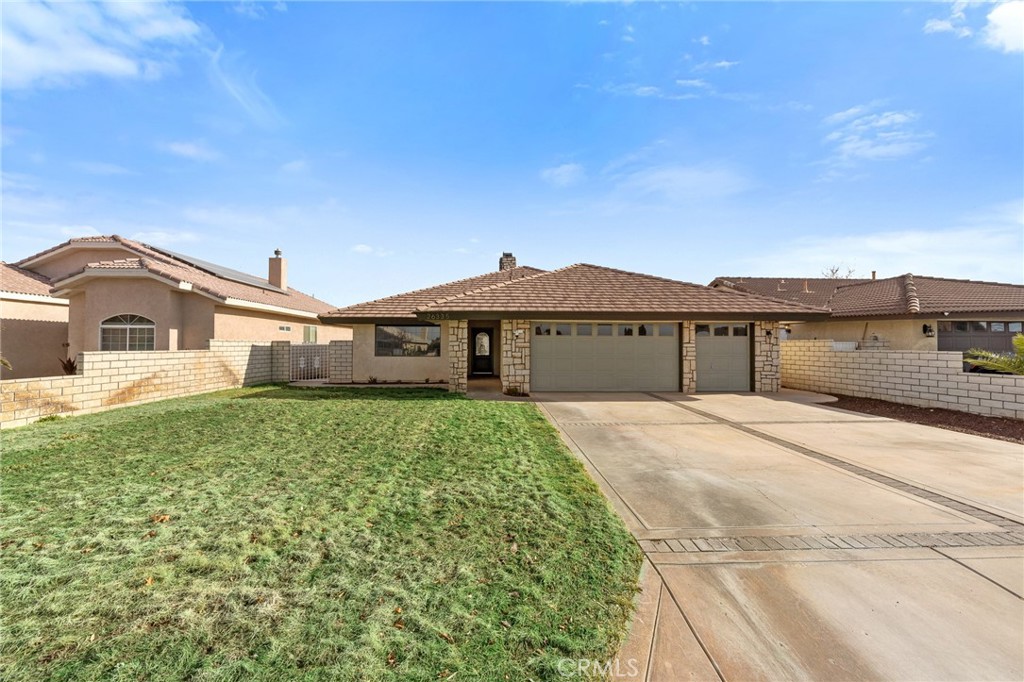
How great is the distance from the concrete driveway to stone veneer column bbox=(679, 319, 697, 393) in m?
6.23

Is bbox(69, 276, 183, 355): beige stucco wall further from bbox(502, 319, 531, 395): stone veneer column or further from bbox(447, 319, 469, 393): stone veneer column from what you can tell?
bbox(502, 319, 531, 395): stone veneer column

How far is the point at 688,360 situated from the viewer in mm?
14070

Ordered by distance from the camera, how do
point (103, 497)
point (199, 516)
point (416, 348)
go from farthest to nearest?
point (416, 348) < point (103, 497) < point (199, 516)

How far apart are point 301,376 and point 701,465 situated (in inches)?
654

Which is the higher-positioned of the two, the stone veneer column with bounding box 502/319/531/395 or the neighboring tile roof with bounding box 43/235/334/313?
the neighboring tile roof with bounding box 43/235/334/313

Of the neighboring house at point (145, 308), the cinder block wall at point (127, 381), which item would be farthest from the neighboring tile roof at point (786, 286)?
the neighboring house at point (145, 308)

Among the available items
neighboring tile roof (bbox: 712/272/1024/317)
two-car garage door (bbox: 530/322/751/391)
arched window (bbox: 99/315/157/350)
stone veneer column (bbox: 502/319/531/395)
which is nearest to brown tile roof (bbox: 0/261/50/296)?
arched window (bbox: 99/315/157/350)

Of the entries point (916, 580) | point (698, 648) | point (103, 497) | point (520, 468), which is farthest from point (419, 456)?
point (916, 580)

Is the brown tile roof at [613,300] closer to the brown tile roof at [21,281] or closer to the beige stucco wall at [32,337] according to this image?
the beige stucco wall at [32,337]

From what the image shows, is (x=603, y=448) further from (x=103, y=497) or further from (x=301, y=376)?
(x=301, y=376)

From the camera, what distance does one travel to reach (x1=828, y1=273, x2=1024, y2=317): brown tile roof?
17109 mm

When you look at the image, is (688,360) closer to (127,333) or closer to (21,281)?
(127,333)

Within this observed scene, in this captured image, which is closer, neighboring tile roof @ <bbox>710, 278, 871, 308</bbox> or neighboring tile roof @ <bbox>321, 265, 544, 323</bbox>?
neighboring tile roof @ <bbox>321, 265, 544, 323</bbox>

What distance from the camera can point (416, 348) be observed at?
16094mm
